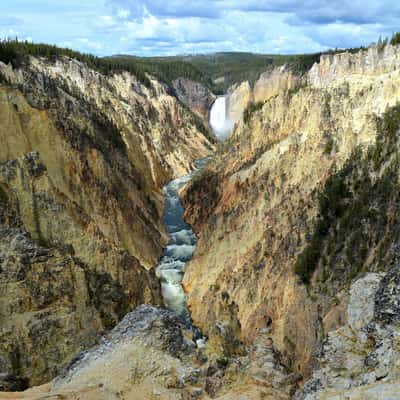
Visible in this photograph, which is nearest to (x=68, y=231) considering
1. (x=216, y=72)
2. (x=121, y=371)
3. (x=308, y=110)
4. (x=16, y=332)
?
(x=16, y=332)

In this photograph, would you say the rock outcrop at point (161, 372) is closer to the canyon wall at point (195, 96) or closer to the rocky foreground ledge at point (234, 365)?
the rocky foreground ledge at point (234, 365)

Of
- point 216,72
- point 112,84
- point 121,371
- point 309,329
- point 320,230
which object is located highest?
point 216,72

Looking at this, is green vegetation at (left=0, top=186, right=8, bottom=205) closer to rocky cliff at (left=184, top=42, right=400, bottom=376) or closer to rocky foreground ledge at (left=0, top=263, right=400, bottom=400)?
rocky foreground ledge at (left=0, top=263, right=400, bottom=400)

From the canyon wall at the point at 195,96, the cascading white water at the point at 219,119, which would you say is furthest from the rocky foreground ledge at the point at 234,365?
the canyon wall at the point at 195,96

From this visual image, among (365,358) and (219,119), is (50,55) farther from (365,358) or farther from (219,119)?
(365,358)

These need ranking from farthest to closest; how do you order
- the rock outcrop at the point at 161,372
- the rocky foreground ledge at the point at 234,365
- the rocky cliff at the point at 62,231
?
the rocky cliff at the point at 62,231, the rock outcrop at the point at 161,372, the rocky foreground ledge at the point at 234,365

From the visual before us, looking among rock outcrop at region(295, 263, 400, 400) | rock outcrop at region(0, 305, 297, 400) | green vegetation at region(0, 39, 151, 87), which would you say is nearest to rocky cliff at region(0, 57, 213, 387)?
rock outcrop at region(0, 305, 297, 400)

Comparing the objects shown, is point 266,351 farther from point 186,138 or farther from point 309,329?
point 186,138
